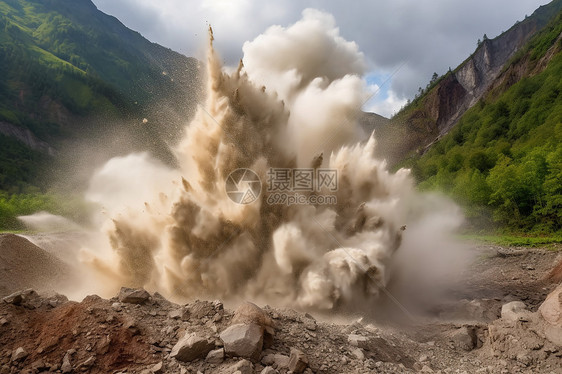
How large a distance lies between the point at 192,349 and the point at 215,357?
0.51 metres

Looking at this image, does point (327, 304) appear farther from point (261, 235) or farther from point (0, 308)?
point (0, 308)

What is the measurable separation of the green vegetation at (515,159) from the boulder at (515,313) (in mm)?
22935

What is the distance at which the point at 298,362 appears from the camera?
7090 mm

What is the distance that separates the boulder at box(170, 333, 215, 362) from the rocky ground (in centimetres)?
A: 2

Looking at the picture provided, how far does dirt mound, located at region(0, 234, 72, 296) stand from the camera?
44.9 feet

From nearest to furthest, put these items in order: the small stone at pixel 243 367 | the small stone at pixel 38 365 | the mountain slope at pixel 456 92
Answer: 1. the small stone at pixel 243 367
2. the small stone at pixel 38 365
3. the mountain slope at pixel 456 92

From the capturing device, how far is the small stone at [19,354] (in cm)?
696

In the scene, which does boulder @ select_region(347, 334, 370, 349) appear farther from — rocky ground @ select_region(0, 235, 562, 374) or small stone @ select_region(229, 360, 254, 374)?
small stone @ select_region(229, 360, 254, 374)

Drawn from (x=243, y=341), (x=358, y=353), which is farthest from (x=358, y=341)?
(x=243, y=341)

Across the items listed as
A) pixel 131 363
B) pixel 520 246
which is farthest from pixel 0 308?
pixel 520 246

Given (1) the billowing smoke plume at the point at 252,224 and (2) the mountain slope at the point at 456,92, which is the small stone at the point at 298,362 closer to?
(1) the billowing smoke plume at the point at 252,224

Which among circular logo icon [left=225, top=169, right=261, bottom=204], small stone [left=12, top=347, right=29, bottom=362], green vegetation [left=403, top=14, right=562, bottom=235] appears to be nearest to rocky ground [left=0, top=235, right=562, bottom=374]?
small stone [left=12, top=347, right=29, bottom=362]

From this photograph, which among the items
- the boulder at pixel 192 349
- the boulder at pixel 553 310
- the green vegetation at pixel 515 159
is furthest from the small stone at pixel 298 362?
the green vegetation at pixel 515 159

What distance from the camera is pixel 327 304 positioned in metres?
13.8
